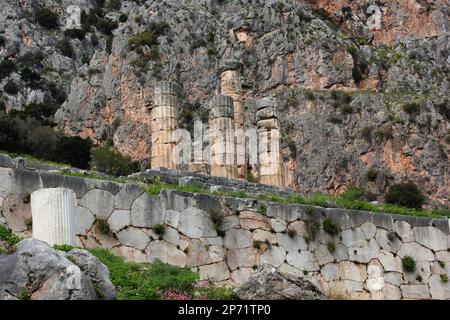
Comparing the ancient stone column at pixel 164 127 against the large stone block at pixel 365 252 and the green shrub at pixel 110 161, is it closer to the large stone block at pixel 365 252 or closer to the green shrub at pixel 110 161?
the large stone block at pixel 365 252

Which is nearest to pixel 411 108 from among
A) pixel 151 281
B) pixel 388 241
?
pixel 388 241

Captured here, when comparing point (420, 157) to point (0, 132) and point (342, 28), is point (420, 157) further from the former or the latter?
point (0, 132)

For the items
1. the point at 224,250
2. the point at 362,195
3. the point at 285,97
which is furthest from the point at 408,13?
the point at 224,250

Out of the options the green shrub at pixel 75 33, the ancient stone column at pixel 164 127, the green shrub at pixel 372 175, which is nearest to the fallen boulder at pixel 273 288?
the ancient stone column at pixel 164 127

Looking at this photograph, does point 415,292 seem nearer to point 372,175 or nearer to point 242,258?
point 242,258

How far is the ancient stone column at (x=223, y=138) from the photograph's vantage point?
31.3 meters

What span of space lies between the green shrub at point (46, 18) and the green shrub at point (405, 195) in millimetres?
42120

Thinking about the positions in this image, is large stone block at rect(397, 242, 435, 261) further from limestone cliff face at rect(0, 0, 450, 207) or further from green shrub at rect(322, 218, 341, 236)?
limestone cliff face at rect(0, 0, 450, 207)

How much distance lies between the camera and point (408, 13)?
81750 mm

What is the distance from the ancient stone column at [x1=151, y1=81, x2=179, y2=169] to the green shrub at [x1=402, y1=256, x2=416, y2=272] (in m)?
12.5

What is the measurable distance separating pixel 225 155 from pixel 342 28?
52.4 meters

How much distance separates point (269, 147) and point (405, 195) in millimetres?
30562

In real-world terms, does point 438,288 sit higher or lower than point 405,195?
lower

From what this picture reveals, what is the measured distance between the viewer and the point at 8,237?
14781 mm
